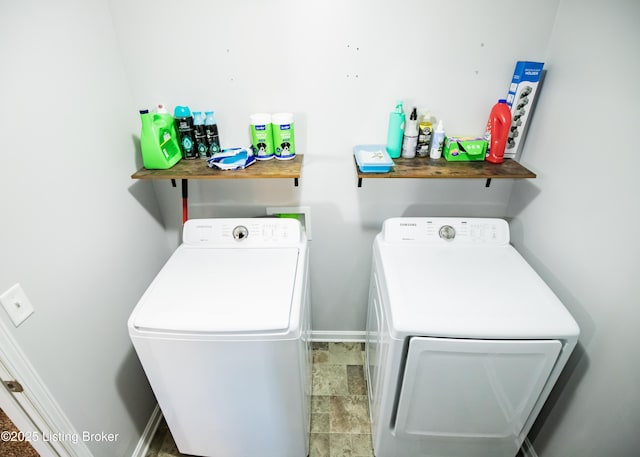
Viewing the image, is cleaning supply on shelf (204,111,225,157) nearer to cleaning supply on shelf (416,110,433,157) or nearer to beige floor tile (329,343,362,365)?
cleaning supply on shelf (416,110,433,157)

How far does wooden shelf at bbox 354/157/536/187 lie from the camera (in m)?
1.38

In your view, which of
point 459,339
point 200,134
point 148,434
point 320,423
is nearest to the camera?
point 459,339

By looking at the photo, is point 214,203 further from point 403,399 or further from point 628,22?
point 628,22

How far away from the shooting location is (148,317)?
1.16 meters

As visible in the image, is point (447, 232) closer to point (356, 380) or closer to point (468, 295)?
point (468, 295)

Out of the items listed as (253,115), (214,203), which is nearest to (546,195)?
(253,115)

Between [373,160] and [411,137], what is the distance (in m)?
0.25

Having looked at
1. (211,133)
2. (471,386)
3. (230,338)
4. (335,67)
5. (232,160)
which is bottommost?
(471,386)

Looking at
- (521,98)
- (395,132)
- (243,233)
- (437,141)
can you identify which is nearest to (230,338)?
(243,233)

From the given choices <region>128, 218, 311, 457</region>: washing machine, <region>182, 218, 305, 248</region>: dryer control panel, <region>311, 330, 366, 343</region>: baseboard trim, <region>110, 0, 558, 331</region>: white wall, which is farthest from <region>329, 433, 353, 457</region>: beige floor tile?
<region>110, 0, 558, 331</region>: white wall

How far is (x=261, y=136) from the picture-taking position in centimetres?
146

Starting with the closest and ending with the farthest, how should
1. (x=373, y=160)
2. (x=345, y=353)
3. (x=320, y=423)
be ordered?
(x=373, y=160), (x=320, y=423), (x=345, y=353)

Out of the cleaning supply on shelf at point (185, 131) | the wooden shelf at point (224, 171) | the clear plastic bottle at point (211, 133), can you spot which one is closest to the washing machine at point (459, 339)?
the wooden shelf at point (224, 171)

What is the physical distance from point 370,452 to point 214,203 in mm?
1623
